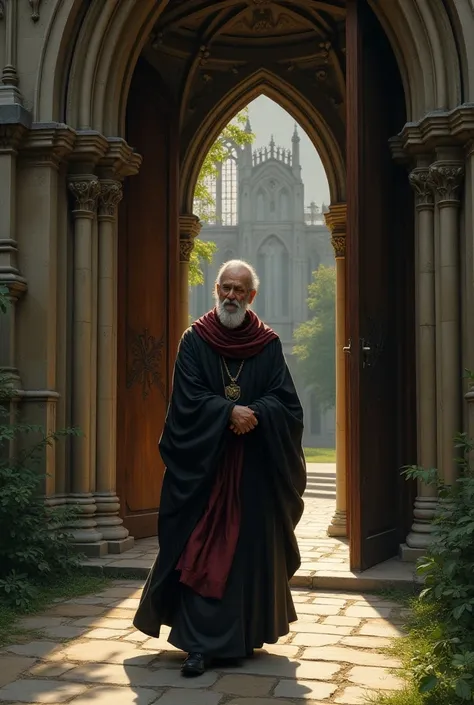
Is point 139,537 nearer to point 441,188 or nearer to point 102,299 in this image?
point 102,299

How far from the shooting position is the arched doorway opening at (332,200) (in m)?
7.38

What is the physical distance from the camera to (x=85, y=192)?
25.9ft

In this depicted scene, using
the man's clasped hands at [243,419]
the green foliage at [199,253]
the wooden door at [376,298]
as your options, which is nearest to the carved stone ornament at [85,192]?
the wooden door at [376,298]

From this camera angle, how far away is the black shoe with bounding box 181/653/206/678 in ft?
14.4

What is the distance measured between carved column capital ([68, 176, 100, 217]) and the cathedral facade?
52878mm

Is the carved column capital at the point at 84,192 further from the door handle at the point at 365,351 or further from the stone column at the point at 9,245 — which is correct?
the door handle at the point at 365,351

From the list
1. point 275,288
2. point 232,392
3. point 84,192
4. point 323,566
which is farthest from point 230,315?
point 275,288

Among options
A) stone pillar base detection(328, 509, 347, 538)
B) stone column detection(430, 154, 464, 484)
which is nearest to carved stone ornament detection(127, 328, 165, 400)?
stone pillar base detection(328, 509, 347, 538)

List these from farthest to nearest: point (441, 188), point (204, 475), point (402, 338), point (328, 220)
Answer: point (328, 220) < point (402, 338) < point (441, 188) < point (204, 475)

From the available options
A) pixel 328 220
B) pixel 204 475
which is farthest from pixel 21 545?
pixel 328 220

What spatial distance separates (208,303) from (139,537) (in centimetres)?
5592

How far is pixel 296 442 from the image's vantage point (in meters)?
5.02

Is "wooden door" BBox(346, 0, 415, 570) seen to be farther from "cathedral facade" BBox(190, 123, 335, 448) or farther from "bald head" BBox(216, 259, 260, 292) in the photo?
"cathedral facade" BBox(190, 123, 335, 448)

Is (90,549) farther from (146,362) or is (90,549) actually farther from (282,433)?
(282,433)
